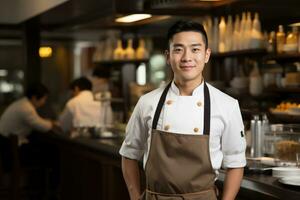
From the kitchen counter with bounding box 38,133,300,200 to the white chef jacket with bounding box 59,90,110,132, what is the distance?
33 centimetres

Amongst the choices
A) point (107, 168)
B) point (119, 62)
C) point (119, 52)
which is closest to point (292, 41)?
point (107, 168)

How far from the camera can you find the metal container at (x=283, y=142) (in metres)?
3.73

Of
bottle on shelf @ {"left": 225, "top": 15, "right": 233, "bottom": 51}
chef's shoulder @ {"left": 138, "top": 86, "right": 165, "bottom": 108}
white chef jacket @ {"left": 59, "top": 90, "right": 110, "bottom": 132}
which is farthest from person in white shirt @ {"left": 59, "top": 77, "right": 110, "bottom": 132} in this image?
chef's shoulder @ {"left": 138, "top": 86, "right": 165, "bottom": 108}

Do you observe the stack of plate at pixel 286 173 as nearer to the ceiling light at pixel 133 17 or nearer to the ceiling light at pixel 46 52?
the ceiling light at pixel 133 17

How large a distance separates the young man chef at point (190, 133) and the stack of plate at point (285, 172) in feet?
2.60

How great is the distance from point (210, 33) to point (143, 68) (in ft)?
9.97

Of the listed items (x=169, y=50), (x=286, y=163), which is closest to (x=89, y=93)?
(x=286, y=163)

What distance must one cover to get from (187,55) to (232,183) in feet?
1.76

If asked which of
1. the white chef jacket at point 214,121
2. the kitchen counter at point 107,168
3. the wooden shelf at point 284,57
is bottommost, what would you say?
the kitchen counter at point 107,168

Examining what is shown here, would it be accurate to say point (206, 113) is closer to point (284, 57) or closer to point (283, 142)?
point (283, 142)

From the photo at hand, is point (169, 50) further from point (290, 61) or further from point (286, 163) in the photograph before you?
point (290, 61)

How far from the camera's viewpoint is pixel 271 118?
245 inches

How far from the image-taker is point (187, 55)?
249cm

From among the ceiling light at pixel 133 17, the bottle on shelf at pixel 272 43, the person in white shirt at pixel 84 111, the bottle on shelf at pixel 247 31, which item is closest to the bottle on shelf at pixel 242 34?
the bottle on shelf at pixel 247 31
